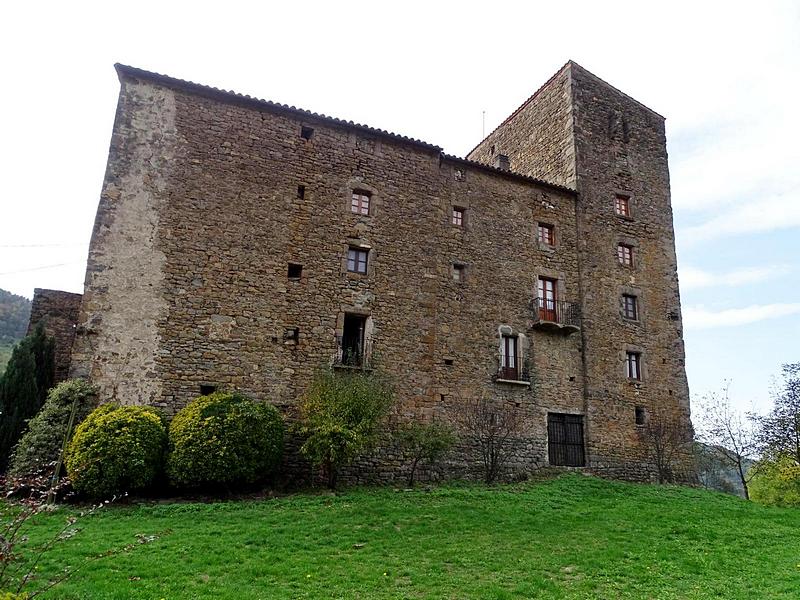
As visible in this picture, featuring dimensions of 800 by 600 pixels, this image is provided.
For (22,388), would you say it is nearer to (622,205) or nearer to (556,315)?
(556,315)

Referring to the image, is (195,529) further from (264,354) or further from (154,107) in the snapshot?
(154,107)

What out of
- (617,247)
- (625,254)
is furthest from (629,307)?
(617,247)

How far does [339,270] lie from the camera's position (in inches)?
684

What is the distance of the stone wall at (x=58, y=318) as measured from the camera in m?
16.5

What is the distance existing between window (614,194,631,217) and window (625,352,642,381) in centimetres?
549

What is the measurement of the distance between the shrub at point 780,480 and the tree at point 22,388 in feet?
76.7

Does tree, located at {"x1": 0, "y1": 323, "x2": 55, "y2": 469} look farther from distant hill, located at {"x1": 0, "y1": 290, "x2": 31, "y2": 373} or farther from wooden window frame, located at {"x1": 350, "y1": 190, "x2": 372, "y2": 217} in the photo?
distant hill, located at {"x1": 0, "y1": 290, "x2": 31, "y2": 373}

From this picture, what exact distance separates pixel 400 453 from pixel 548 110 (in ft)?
51.3

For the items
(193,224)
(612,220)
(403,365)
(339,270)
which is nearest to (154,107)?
(193,224)

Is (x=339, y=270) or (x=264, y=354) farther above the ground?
(x=339, y=270)

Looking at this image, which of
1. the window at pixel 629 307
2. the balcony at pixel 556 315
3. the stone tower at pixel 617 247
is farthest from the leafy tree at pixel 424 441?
the window at pixel 629 307

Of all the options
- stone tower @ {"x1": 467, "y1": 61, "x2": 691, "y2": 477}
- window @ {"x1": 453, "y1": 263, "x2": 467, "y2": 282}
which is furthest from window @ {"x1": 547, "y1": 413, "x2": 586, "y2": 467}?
window @ {"x1": 453, "y1": 263, "x2": 467, "y2": 282}

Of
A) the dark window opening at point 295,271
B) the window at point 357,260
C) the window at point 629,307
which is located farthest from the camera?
the window at point 629,307

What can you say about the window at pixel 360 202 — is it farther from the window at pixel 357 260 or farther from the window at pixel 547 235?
the window at pixel 547 235
